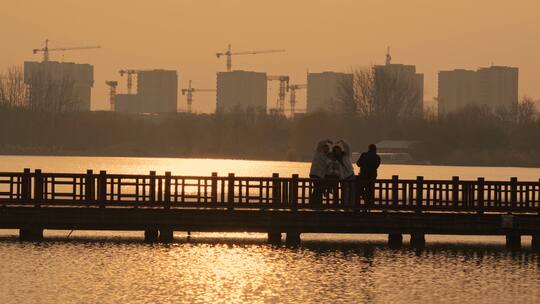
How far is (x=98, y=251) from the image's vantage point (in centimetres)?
3656

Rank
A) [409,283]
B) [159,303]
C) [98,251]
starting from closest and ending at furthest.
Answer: [159,303] → [409,283] → [98,251]

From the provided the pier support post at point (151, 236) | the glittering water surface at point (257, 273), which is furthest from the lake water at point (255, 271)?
the pier support post at point (151, 236)

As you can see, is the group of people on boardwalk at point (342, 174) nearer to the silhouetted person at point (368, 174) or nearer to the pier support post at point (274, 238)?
the silhouetted person at point (368, 174)

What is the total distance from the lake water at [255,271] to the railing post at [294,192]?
125 centimetres

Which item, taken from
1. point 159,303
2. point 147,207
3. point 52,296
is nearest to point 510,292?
point 159,303

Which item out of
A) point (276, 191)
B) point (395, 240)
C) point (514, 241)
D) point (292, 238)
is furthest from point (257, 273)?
point (514, 241)

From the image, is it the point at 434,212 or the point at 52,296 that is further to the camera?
the point at 434,212

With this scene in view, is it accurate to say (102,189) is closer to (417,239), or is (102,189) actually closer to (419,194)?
(419,194)

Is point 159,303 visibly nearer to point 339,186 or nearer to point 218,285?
point 218,285

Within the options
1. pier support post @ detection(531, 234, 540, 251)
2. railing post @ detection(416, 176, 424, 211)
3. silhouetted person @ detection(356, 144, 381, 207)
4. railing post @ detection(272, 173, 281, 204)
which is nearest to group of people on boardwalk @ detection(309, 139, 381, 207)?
silhouetted person @ detection(356, 144, 381, 207)

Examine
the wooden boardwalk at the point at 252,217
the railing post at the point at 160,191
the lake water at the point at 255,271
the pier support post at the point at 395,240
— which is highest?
the railing post at the point at 160,191

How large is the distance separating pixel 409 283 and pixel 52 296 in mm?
8247

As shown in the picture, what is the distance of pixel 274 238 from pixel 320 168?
262cm

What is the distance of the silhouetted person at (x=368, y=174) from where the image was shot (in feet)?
130
